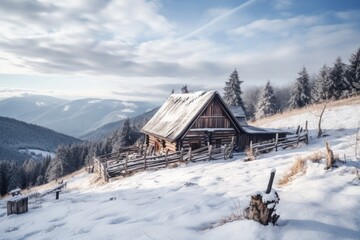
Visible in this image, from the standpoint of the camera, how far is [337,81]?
5025 centimetres

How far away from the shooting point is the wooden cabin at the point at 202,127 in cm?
2448

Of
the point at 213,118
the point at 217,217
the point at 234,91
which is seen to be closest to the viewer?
the point at 217,217

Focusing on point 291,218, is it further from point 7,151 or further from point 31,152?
point 31,152

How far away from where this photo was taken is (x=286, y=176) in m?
9.45

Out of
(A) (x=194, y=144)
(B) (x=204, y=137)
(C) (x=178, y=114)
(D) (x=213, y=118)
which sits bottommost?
(A) (x=194, y=144)

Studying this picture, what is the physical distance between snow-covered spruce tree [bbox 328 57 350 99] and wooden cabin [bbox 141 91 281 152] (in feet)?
97.7

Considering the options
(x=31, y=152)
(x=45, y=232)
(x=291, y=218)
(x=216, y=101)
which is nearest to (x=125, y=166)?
(x=216, y=101)

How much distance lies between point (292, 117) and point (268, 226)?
36217 mm

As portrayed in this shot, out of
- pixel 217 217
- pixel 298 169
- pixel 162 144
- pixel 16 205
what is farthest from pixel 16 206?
pixel 162 144

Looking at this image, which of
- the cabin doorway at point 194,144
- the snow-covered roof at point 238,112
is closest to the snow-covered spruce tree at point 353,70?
the snow-covered roof at point 238,112

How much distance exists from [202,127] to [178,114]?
10.5ft

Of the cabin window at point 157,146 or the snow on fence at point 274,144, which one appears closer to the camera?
the snow on fence at point 274,144

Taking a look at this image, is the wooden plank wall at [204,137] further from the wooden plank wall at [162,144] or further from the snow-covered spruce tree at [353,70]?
the snow-covered spruce tree at [353,70]

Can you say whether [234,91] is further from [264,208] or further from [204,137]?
[264,208]
